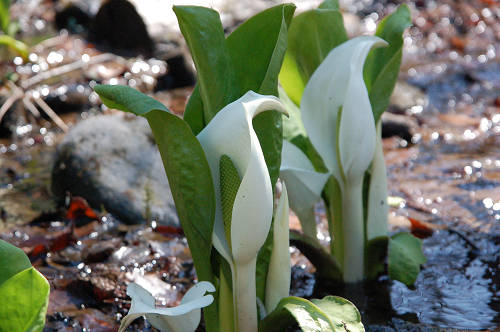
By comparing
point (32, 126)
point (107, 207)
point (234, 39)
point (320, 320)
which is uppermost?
point (234, 39)

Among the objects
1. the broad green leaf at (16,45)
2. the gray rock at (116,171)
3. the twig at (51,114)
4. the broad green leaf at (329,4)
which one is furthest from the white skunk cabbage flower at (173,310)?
the broad green leaf at (16,45)

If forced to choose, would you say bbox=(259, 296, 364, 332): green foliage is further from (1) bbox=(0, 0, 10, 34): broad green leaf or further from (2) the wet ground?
(1) bbox=(0, 0, 10, 34): broad green leaf

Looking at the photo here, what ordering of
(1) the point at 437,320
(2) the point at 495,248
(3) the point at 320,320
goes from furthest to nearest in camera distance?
1. (2) the point at 495,248
2. (1) the point at 437,320
3. (3) the point at 320,320

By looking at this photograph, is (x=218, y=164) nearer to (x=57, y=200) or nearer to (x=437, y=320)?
(x=437, y=320)

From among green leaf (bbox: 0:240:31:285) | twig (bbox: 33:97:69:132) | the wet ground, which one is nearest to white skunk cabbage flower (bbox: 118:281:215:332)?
green leaf (bbox: 0:240:31:285)

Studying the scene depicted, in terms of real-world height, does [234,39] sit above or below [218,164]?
above

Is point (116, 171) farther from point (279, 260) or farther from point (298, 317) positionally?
point (298, 317)

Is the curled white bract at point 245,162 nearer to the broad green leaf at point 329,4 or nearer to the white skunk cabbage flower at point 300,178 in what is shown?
the white skunk cabbage flower at point 300,178

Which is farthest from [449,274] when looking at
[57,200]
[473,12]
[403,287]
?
[473,12]
